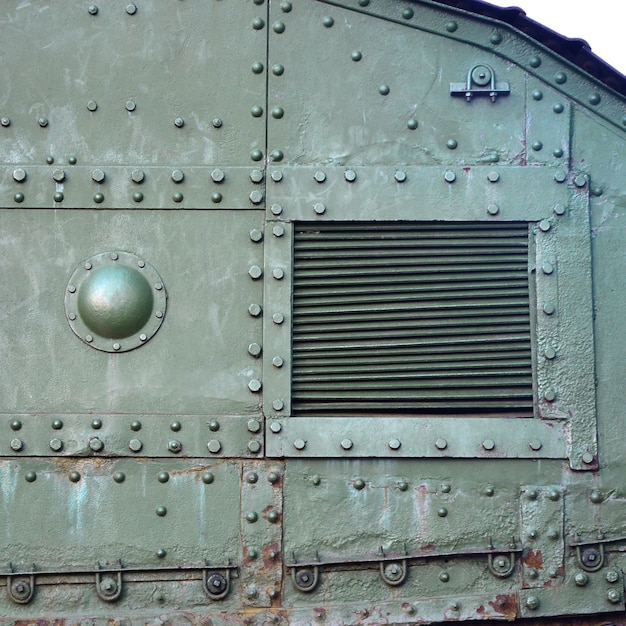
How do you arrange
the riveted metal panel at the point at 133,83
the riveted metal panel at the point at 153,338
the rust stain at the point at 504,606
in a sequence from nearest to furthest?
the rust stain at the point at 504,606 → the riveted metal panel at the point at 153,338 → the riveted metal panel at the point at 133,83

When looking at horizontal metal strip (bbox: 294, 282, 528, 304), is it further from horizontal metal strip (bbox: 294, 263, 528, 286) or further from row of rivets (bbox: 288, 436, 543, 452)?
row of rivets (bbox: 288, 436, 543, 452)

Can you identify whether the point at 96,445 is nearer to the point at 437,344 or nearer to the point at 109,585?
the point at 109,585

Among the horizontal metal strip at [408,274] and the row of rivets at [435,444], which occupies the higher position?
the horizontal metal strip at [408,274]

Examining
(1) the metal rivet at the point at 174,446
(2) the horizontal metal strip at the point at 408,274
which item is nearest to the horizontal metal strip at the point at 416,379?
(2) the horizontal metal strip at the point at 408,274

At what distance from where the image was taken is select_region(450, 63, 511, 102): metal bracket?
377 cm

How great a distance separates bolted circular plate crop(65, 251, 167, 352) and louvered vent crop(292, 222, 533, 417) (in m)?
0.60

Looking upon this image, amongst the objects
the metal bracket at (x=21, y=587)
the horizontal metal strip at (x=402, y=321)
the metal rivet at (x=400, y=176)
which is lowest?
the metal bracket at (x=21, y=587)

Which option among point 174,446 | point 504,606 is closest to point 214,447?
point 174,446

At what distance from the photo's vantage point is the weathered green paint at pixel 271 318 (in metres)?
3.62

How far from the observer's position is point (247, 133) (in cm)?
380

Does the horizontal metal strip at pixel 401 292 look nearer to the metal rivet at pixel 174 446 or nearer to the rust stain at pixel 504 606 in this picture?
the metal rivet at pixel 174 446

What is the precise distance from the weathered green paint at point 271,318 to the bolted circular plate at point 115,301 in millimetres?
13

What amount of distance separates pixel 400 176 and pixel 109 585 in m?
2.05

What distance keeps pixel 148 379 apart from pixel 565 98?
83.4 inches
